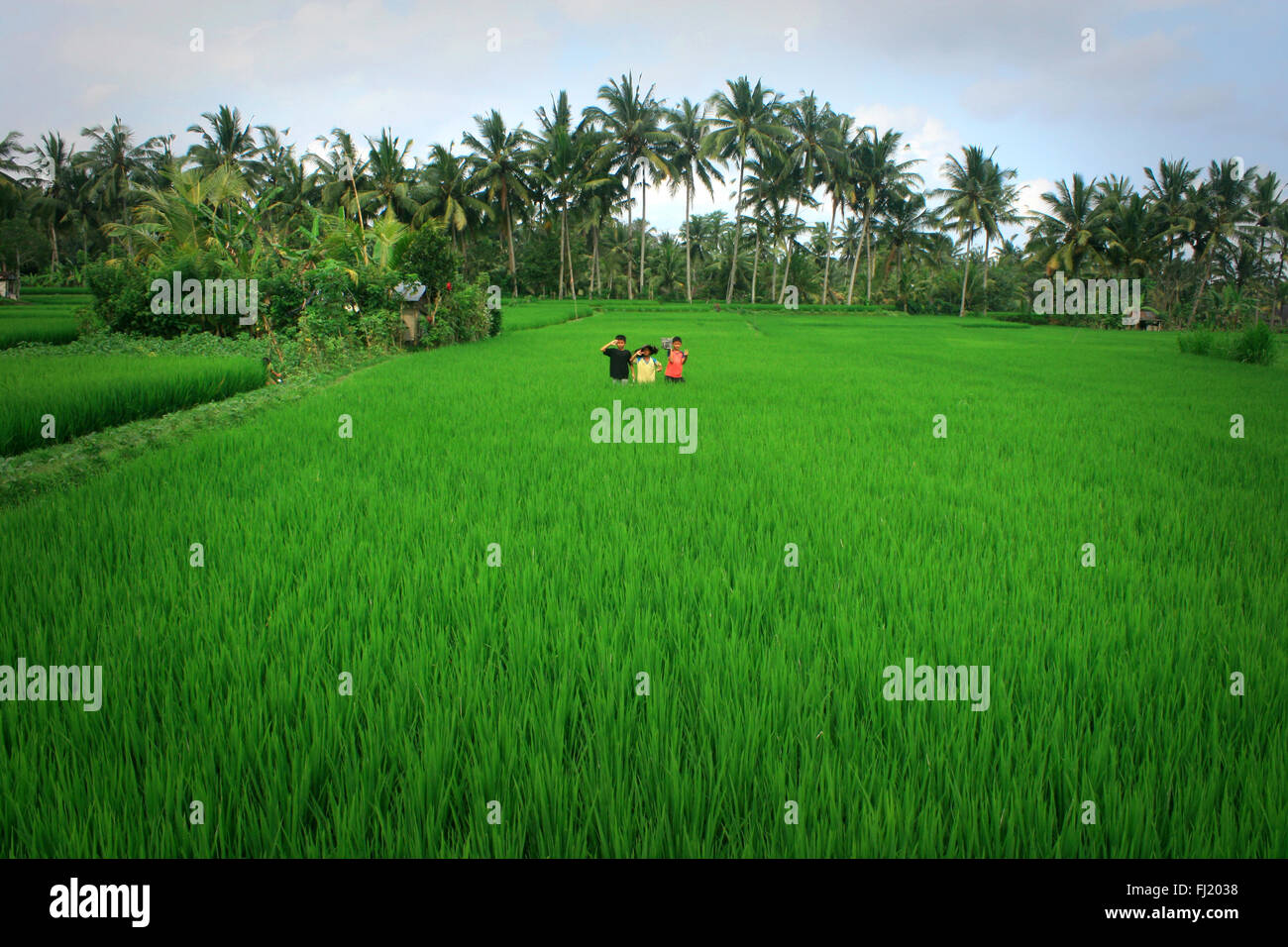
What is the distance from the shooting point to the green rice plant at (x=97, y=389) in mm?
5746

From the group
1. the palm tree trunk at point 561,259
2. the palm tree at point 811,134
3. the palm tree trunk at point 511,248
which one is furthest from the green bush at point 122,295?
the palm tree at point 811,134

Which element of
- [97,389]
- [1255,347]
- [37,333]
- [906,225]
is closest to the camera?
[97,389]

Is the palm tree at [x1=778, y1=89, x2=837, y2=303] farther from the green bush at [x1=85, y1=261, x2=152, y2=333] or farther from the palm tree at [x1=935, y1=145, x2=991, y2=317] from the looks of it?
the green bush at [x1=85, y1=261, x2=152, y2=333]

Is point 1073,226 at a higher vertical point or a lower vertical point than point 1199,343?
higher

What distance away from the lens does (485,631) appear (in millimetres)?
2334

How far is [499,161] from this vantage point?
35.1 meters

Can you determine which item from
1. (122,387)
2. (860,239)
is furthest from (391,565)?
(860,239)

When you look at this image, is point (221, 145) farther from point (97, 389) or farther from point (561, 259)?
point (97, 389)

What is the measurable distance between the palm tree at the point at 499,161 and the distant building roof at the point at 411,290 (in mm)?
22899

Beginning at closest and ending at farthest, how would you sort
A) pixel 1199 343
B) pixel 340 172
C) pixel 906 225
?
pixel 1199 343
pixel 340 172
pixel 906 225

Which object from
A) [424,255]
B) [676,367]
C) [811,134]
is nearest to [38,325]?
[424,255]

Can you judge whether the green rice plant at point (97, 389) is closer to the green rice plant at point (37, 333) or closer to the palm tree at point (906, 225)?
the green rice plant at point (37, 333)

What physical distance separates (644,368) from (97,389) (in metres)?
5.94

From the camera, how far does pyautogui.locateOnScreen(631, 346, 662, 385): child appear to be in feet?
29.5
